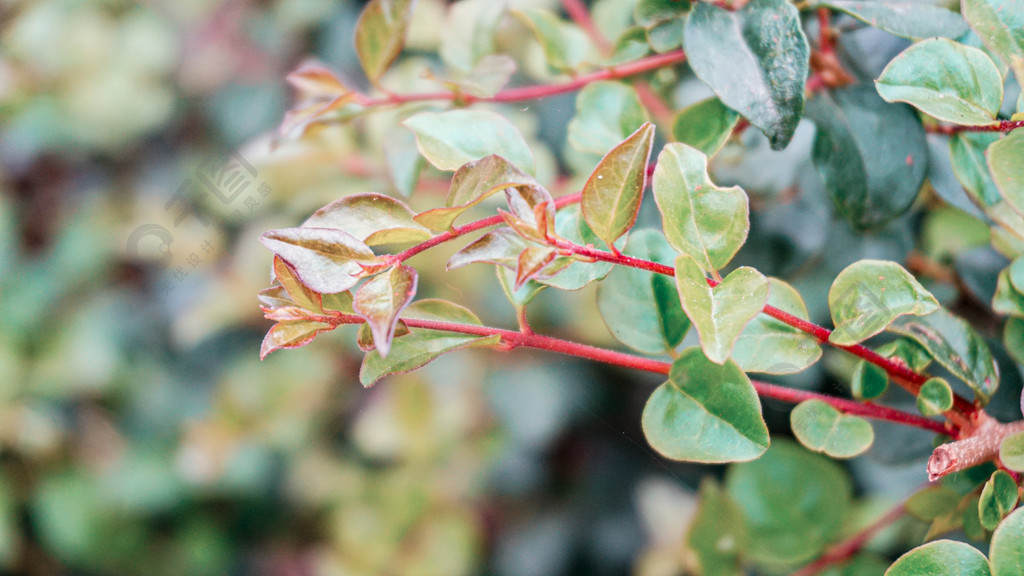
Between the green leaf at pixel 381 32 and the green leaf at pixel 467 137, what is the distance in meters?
0.13

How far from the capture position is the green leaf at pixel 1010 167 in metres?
0.27

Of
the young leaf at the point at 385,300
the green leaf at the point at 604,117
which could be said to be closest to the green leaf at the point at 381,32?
the green leaf at the point at 604,117

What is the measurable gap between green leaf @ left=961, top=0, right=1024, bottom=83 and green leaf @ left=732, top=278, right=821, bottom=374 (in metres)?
0.13

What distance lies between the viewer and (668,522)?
755mm

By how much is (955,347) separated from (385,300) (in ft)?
0.89

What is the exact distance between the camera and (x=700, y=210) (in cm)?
29

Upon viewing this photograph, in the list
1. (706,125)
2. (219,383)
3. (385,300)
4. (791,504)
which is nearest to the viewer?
(385,300)

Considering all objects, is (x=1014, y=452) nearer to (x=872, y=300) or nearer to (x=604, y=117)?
(x=872, y=300)

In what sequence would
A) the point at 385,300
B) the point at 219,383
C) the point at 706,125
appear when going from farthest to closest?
the point at 219,383 → the point at 706,125 → the point at 385,300

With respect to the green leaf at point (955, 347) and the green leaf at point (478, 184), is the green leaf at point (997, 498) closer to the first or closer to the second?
the green leaf at point (955, 347)

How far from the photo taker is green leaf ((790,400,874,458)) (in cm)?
32

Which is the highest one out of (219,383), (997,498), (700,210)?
(700,210)

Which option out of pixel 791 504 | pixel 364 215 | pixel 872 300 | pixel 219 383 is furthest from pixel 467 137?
pixel 219 383

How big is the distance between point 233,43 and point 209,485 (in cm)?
71
